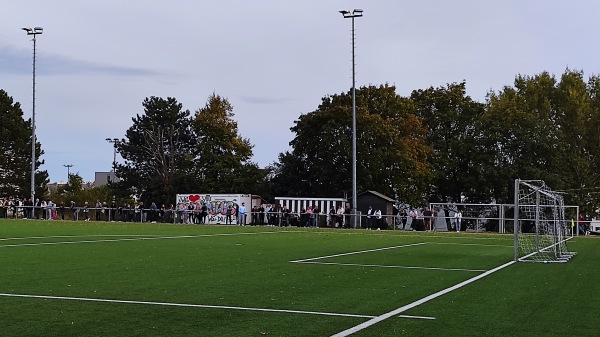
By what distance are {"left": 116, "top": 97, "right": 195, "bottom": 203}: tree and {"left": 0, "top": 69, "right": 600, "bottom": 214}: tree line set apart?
663 inches

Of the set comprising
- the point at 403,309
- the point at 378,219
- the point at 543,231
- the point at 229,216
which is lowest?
the point at 403,309

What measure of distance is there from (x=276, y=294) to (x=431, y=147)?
6009 cm

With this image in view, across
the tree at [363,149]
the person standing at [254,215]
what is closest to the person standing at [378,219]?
the person standing at [254,215]

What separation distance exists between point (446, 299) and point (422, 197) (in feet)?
194

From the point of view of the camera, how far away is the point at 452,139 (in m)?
71.4

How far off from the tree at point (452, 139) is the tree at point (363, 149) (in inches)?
112

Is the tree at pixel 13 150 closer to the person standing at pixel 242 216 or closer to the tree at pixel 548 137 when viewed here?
the person standing at pixel 242 216

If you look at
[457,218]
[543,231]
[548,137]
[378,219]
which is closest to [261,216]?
[378,219]

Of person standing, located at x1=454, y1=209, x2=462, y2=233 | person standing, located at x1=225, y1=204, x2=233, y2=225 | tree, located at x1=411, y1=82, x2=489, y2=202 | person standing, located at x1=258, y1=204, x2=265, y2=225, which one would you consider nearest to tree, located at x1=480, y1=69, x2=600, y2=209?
tree, located at x1=411, y1=82, x2=489, y2=202

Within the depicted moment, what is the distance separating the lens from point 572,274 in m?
17.3

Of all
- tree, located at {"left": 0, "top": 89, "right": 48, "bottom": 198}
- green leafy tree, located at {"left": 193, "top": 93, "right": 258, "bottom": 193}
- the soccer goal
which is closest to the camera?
the soccer goal

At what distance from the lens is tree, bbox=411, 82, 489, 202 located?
6881 centimetres

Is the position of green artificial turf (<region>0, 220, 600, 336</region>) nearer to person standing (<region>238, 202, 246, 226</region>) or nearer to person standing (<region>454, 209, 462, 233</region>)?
person standing (<region>454, 209, 462, 233</region>)

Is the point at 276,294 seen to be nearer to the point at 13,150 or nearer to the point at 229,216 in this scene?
the point at 229,216
